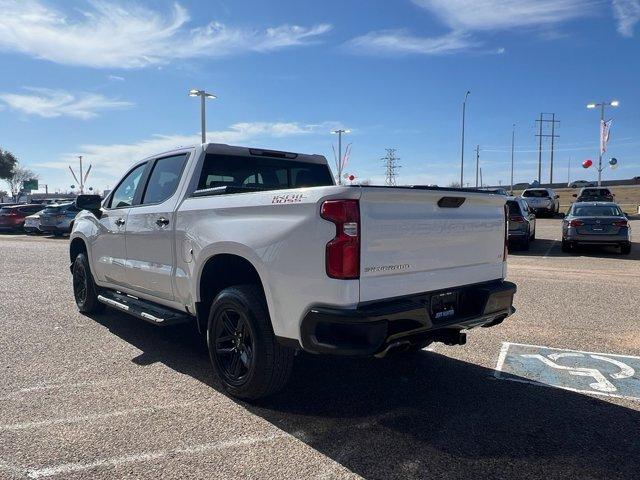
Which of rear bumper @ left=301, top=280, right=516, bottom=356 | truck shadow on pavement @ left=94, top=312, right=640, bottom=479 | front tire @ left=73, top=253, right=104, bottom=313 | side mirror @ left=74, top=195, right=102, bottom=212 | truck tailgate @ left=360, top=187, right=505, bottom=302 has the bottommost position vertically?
truck shadow on pavement @ left=94, top=312, right=640, bottom=479

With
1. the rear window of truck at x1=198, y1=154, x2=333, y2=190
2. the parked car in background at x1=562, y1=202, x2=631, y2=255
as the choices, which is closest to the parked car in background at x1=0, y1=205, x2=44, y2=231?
the parked car in background at x1=562, y1=202, x2=631, y2=255

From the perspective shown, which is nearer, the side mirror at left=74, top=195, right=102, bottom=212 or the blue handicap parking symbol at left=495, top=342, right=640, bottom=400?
the blue handicap parking symbol at left=495, top=342, right=640, bottom=400

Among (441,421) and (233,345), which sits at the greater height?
(233,345)

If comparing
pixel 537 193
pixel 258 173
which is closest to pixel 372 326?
pixel 258 173

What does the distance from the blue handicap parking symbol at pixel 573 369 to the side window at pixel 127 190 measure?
4.14 m

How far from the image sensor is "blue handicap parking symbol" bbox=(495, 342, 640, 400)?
13.8 feet

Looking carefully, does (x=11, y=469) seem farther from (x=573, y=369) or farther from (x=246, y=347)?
(x=573, y=369)

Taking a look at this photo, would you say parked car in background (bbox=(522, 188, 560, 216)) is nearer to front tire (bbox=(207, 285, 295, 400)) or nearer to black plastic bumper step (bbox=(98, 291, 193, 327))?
black plastic bumper step (bbox=(98, 291, 193, 327))

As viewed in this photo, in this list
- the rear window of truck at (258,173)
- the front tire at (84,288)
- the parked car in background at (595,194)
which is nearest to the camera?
the rear window of truck at (258,173)

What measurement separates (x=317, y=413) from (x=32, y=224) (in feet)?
81.2

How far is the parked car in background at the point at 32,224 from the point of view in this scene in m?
24.0

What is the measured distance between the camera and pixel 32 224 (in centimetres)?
2423

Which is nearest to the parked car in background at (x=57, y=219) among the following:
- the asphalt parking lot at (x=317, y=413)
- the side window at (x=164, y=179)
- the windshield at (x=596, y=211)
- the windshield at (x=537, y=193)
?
the asphalt parking lot at (x=317, y=413)

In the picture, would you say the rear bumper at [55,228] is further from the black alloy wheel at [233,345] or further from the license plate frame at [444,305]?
the license plate frame at [444,305]
